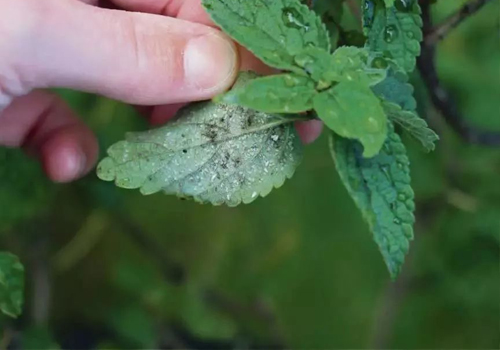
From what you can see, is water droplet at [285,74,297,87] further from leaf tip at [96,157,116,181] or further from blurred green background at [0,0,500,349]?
blurred green background at [0,0,500,349]

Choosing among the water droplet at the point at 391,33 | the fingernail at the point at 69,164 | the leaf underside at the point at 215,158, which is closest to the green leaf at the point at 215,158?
the leaf underside at the point at 215,158

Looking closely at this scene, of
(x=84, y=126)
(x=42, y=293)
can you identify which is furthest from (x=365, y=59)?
(x=42, y=293)

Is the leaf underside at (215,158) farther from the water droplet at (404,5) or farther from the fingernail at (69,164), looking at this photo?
the fingernail at (69,164)

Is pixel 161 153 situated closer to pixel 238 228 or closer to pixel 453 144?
pixel 453 144

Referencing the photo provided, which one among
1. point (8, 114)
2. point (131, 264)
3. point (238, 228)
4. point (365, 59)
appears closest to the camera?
point (365, 59)

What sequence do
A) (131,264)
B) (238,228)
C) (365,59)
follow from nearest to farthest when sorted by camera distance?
(365,59), (131,264), (238,228)
